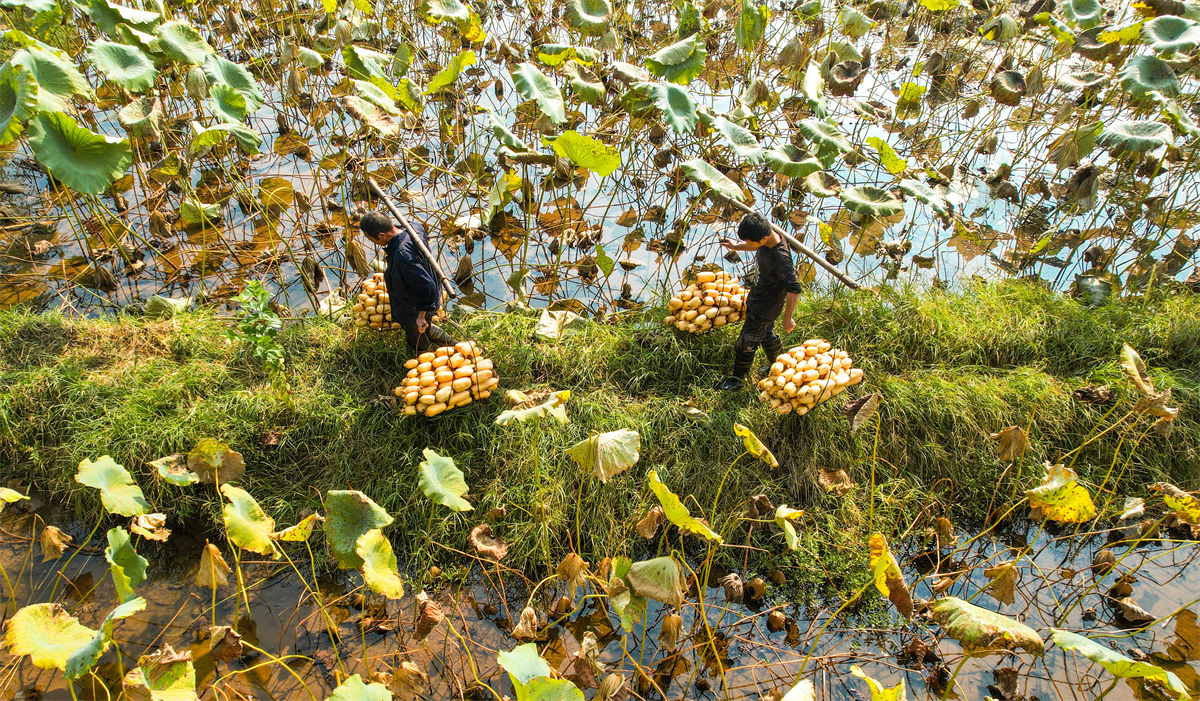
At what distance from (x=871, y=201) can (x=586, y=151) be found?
5.50ft

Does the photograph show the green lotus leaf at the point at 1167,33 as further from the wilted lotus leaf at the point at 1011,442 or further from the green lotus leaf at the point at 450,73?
the green lotus leaf at the point at 450,73

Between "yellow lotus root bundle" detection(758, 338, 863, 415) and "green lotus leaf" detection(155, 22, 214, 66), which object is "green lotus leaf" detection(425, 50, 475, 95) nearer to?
"green lotus leaf" detection(155, 22, 214, 66)

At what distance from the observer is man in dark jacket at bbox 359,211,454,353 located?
373cm

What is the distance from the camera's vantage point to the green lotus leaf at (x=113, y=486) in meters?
2.99

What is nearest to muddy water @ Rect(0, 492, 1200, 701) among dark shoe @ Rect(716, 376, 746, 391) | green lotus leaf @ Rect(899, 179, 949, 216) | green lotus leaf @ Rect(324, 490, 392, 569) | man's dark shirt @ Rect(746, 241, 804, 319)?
green lotus leaf @ Rect(324, 490, 392, 569)

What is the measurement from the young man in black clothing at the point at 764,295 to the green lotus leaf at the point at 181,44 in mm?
3269

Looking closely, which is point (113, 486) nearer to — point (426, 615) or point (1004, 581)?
point (426, 615)

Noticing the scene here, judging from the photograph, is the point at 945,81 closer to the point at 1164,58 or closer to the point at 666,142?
the point at 1164,58

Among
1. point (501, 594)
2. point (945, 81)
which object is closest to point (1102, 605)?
point (501, 594)

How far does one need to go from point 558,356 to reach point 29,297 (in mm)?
3595

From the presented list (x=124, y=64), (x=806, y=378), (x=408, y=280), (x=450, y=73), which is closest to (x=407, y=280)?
(x=408, y=280)

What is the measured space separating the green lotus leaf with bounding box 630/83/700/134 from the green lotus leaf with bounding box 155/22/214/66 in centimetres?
254

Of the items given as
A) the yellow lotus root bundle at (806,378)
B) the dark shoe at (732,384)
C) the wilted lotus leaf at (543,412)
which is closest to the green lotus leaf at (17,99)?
the wilted lotus leaf at (543,412)

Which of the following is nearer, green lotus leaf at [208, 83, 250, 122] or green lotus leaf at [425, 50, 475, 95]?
green lotus leaf at [208, 83, 250, 122]
